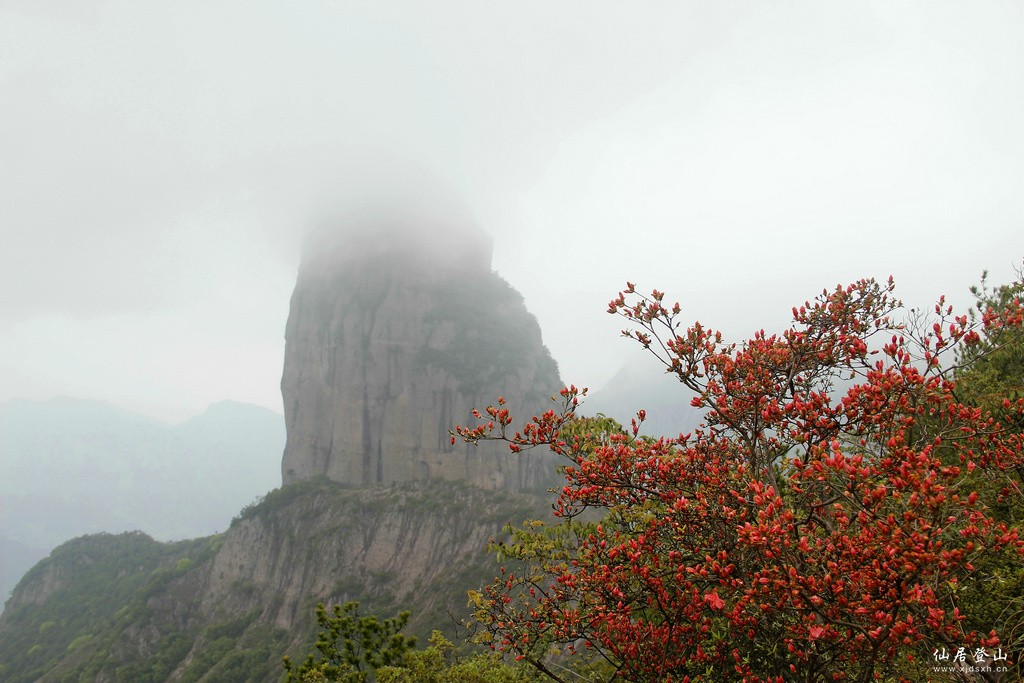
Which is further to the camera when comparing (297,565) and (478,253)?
(478,253)

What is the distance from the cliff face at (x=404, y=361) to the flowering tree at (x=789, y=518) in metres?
93.8

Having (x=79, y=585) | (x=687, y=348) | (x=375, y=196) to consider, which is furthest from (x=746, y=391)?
(x=79, y=585)

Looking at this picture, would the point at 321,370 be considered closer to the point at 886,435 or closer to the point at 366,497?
the point at 366,497

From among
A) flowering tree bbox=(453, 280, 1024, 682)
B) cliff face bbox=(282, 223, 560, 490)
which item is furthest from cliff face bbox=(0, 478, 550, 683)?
flowering tree bbox=(453, 280, 1024, 682)

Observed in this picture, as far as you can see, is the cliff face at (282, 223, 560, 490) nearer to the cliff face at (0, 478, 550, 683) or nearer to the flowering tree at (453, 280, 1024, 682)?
the cliff face at (0, 478, 550, 683)

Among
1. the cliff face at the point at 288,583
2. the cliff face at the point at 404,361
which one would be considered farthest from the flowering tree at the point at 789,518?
the cliff face at the point at 404,361

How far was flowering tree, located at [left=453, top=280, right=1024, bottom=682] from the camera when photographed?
4.67 metres

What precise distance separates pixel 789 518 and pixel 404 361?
11319 centimetres

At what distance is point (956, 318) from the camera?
6.07 meters

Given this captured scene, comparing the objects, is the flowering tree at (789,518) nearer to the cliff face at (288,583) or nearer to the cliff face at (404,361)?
the cliff face at (288,583)

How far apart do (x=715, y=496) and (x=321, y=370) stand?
122 metres

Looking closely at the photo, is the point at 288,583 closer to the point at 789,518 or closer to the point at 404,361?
the point at 404,361

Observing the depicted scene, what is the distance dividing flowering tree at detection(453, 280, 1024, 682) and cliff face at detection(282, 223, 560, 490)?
3693 inches

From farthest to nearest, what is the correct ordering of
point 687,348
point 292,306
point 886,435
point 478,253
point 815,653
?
1. point 478,253
2. point 292,306
3. point 687,348
4. point 886,435
5. point 815,653
